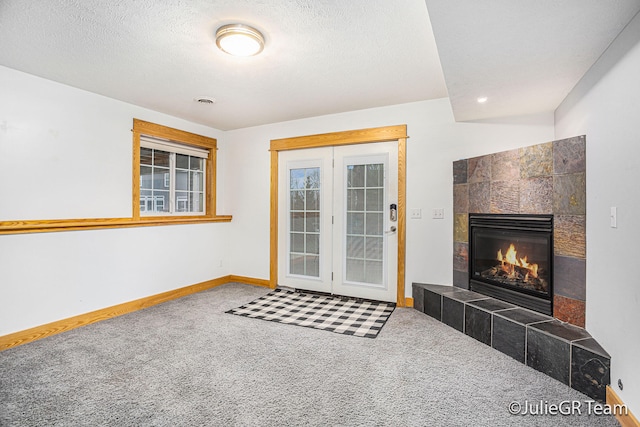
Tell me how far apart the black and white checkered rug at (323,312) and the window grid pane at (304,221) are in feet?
1.39

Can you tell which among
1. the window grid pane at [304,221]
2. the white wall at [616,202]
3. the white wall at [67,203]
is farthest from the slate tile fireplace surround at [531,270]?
the white wall at [67,203]

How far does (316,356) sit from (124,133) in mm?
3130

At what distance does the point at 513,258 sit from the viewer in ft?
9.66

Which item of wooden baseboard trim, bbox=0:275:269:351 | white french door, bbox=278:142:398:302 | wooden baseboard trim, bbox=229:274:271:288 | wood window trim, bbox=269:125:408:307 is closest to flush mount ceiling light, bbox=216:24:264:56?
wood window trim, bbox=269:125:408:307

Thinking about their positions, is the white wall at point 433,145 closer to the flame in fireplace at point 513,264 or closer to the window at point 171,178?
the flame in fireplace at point 513,264

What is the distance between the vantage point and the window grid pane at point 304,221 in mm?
4344

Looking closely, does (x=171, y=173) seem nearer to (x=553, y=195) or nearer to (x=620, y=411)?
(x=553, y=195)

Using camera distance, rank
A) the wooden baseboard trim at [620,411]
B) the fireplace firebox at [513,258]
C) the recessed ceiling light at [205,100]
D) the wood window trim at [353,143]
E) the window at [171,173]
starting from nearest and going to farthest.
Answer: the wooden baseboard trim at [620,411] < the fireplace firebox at [513,258] < the recessed ceiling light at [205,100] < the wood window trim at [353,143] < the window at [171,173]

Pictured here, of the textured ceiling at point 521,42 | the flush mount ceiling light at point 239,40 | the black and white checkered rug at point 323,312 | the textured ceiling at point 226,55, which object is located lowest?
the black and white checkered rug at point 323,312

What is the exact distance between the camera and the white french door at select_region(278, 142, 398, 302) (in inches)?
153

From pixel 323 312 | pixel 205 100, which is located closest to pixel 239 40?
pixel 205 100

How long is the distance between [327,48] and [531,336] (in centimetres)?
253

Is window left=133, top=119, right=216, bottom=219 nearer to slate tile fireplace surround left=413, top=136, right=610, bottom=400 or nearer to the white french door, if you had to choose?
the white french door

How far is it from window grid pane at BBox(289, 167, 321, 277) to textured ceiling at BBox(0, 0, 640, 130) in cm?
121
